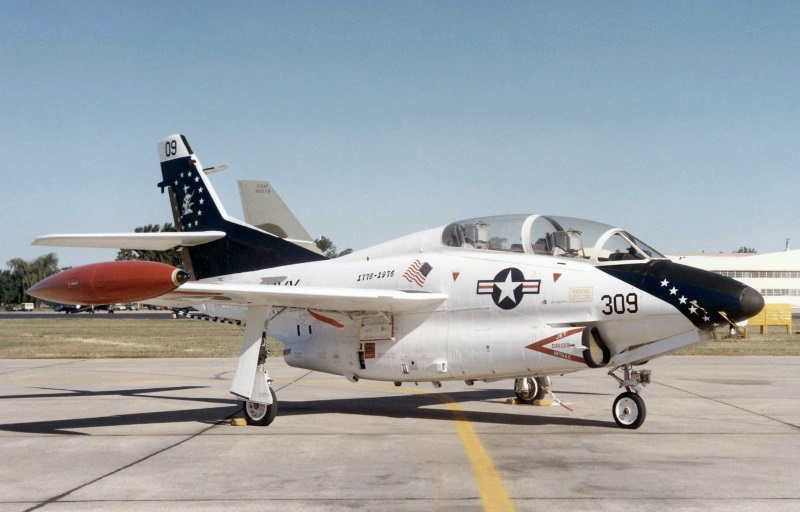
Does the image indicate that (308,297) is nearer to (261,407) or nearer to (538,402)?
(261,407)

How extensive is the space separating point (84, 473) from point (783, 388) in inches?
589

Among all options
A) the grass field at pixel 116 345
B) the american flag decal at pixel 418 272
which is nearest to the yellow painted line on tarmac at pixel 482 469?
the american flag decal at pixel 418 272

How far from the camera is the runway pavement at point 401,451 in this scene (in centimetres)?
725

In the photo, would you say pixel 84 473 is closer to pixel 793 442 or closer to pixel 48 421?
pixel 48 421

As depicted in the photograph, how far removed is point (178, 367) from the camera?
24.3 m

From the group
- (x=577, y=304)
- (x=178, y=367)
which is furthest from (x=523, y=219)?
(x=178, y=367)

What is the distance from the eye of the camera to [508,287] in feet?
38.4

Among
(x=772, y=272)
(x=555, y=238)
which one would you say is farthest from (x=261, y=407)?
(x=772, y=272)

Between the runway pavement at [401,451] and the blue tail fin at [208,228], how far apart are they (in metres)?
2.85

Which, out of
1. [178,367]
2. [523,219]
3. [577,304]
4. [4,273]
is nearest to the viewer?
[577,304]

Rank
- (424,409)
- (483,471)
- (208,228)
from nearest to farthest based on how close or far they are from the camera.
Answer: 1. (483,471)
2. (424,409)
3. (208,228)

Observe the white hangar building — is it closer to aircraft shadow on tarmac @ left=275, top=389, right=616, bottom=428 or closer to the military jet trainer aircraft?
aircraft shadow on tarmac @ left=275, top=389, right=616, bottom=428

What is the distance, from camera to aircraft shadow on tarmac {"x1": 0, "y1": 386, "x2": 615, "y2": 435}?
12.4 metres

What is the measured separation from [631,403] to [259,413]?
227 inches
